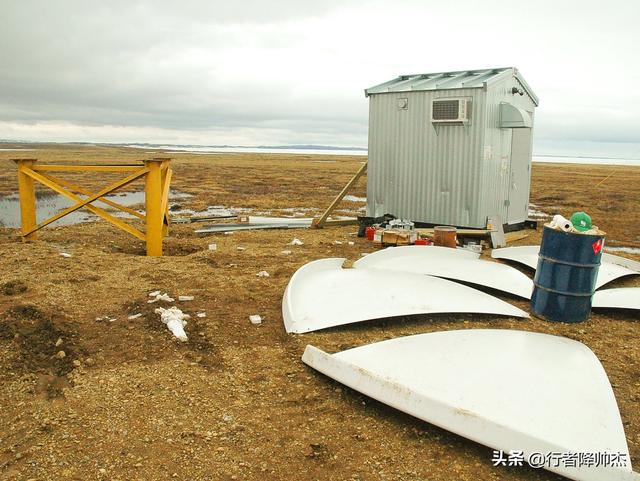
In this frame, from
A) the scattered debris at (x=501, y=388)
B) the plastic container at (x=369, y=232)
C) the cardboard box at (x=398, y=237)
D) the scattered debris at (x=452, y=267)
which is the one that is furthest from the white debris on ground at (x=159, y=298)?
the plastic container at (x=369, y=232)

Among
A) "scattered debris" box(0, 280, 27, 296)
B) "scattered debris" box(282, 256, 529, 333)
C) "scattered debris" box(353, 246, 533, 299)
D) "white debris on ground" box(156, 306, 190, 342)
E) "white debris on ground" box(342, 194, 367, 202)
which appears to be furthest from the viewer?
"white debris on ground" box(342, 194, 367, 202)

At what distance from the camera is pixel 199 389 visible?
13.7 ft

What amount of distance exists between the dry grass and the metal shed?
4.55 metres

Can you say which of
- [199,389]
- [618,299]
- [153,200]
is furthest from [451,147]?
[199,389]

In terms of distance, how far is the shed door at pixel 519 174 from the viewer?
11664 millimetres

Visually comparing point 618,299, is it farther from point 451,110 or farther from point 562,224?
point 451,110

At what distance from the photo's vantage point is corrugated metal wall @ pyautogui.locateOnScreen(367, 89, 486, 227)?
10.6 m

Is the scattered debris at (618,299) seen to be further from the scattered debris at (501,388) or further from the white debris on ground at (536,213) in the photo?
the white debris on ground at (536,213)

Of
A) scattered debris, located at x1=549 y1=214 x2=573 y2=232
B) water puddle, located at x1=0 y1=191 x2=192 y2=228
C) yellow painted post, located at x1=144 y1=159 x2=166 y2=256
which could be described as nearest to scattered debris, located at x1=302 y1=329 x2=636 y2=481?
scattered debris, located at x1=549 y1=214 x2=573 y2=232

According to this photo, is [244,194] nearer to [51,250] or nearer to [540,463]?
[51,250]

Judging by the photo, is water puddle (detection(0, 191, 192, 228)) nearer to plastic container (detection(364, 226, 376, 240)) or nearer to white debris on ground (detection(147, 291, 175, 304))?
plastic container (detection(364, 226, 376, 240))

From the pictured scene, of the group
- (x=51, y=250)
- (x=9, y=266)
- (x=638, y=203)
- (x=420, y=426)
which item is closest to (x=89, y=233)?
(x=51, y=250)

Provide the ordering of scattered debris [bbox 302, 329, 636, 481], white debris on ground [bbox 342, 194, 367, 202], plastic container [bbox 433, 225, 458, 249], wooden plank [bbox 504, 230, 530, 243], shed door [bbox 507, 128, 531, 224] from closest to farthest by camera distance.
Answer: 1. scattered debris [bbox 302, 329, 636, 481]
2. plastic container [bbox 433, 225, 458, 249]
3. wooden plank [bbox 504, 230, 530, 243]
4. shed door [bbox 507, 128, 531, 224]
5. white debris on ground [bbox 342, 194, 367, 202]

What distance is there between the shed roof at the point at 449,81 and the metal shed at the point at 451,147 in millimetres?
22
